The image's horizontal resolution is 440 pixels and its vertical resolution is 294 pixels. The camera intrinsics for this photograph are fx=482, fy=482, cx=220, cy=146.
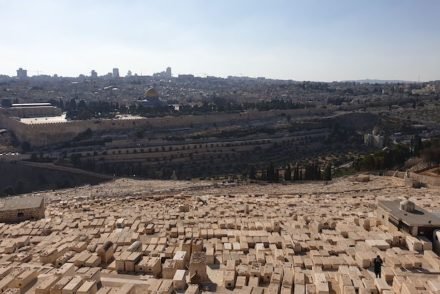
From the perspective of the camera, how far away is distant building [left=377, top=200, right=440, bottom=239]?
12766 mm

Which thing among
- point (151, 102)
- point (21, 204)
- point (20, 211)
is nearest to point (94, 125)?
point (151, 102)

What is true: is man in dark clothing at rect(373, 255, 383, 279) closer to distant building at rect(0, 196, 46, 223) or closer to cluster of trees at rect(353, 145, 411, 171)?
distant building at rect(0, 196, 46, 223)

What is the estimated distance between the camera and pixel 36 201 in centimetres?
1797

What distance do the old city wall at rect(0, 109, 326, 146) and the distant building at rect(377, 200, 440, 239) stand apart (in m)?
30.7

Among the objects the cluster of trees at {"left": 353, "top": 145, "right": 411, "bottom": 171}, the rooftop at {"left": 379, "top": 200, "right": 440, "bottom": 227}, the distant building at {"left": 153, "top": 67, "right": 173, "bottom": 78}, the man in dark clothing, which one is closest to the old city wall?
the cluster of trees at {"left": 353, "top": 145, "right": 411, "bottom": 171}

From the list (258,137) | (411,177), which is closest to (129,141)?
(258,137)

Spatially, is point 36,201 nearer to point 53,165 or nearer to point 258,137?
point 53,165

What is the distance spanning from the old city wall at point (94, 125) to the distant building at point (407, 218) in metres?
30.7

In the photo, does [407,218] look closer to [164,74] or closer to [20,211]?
[20,211]

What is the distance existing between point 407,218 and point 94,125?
3292 centimetres

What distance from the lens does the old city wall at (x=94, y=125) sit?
3980cm

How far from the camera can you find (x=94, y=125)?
137 ft

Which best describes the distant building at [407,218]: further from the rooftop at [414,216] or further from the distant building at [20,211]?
the distant building at [20,211]

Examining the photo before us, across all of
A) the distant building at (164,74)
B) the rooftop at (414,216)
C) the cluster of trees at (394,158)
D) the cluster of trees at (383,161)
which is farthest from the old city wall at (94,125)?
the distant building at (164,74)
